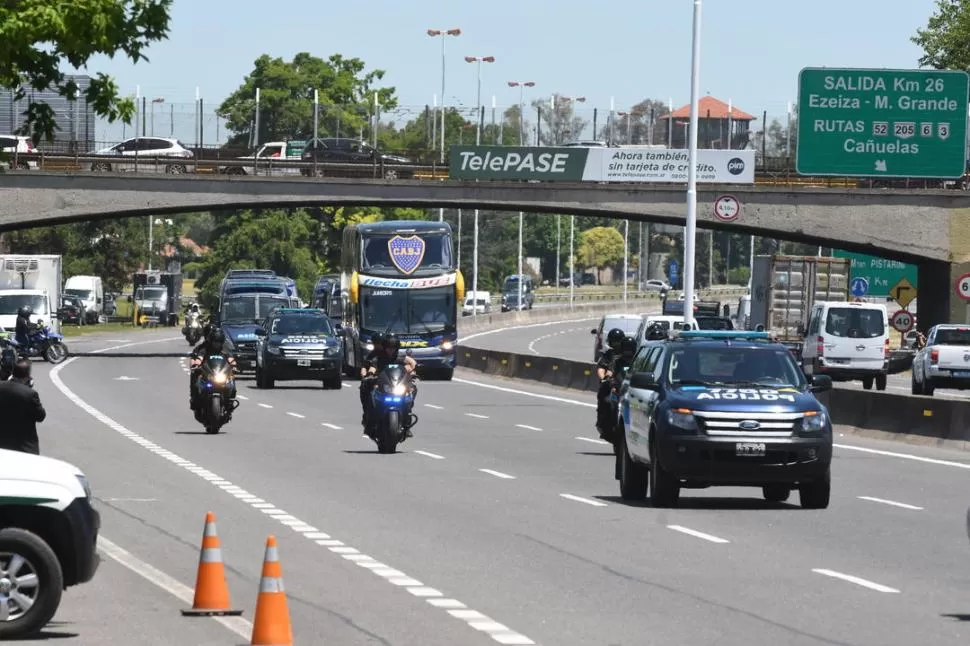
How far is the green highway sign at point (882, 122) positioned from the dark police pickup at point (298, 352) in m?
16.4

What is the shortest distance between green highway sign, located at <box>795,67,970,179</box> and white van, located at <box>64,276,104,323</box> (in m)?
63.3

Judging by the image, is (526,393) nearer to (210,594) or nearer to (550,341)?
(210,594)

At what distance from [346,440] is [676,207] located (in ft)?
124

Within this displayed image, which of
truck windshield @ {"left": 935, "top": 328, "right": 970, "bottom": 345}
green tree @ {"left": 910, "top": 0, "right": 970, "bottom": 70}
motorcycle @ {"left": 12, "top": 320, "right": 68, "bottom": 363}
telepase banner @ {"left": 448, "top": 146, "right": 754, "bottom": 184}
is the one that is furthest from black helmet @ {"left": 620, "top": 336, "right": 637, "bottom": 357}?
green tree @ {"left": 910, "top": 0, "right": 970, "bottom": 70}

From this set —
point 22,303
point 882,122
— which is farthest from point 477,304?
point 882,122

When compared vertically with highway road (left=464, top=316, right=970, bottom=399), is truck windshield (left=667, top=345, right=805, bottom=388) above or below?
above

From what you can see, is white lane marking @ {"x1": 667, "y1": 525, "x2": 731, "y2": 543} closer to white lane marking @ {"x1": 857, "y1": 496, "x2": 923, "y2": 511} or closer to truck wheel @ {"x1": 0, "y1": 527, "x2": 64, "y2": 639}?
white lane marking @ {"x1": 857, "y1": 496, "x2": 923, "y2": 511}

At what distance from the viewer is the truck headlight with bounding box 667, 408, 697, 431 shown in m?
Answer: 18.8

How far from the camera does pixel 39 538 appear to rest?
35.0 feet

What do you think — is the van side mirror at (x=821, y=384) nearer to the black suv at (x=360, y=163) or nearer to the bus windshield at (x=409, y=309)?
the bus windshield at (x=409, y=309)

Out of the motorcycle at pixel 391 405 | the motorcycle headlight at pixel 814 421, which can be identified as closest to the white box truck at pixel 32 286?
the motorcycle at pixel 391 405

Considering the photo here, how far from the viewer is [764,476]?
18.8m

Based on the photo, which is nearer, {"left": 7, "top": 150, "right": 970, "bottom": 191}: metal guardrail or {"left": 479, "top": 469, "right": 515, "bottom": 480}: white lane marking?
{"left": 479, "top": 469, "right": 515, "bottom": 480}: white lane marking

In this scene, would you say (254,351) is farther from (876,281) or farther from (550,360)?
(876,281)
